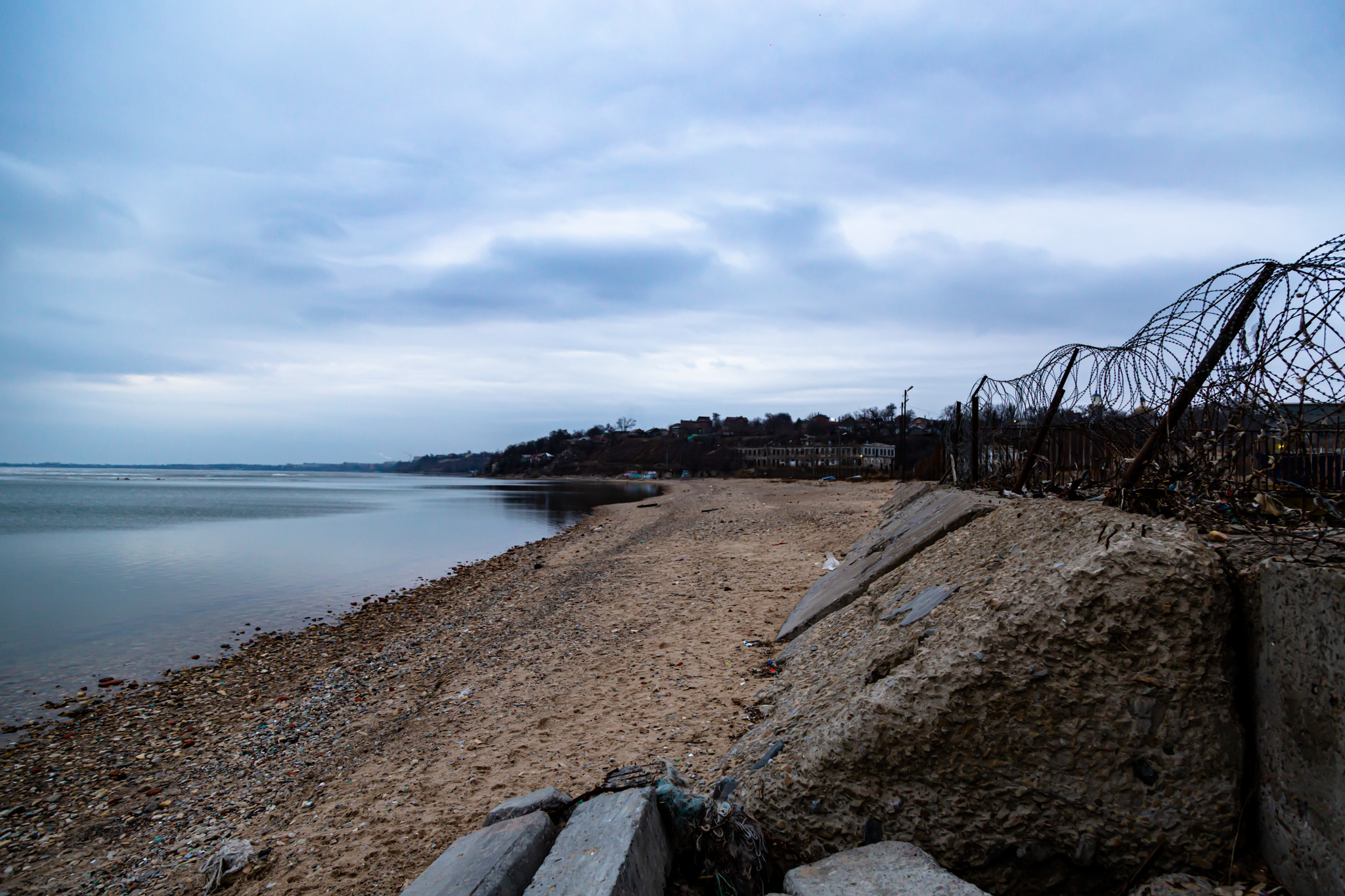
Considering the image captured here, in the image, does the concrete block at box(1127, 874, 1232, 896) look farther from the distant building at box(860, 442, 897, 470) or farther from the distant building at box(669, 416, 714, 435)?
the distant building at box(669, 416, 714, 435)

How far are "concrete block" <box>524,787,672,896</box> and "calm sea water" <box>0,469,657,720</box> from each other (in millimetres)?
8610

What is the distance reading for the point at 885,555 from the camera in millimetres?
6895

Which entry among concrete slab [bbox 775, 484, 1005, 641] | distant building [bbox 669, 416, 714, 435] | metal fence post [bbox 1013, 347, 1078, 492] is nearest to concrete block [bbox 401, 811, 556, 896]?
concrete slab [bbox 775, 484, 1005, 641]

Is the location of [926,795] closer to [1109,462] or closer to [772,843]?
[772,843]

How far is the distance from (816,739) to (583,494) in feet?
Answer: 202

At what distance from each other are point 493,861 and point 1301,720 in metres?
3.22

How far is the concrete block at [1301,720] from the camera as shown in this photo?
7.41 feet

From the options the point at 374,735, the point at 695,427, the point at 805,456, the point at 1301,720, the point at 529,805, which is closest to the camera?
the point at 1301,720

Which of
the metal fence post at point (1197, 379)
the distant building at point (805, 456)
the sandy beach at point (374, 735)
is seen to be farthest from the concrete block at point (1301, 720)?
the distant building at point (805, 456)

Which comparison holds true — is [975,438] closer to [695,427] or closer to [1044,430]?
[1044,430]

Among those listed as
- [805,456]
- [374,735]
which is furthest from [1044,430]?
[805,456]

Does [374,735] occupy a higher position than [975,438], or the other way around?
[975,438]

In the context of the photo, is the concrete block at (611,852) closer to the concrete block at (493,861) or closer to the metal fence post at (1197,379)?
the concrete block at (493,861)

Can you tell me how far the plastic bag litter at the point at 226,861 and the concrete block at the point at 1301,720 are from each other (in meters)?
5.27
